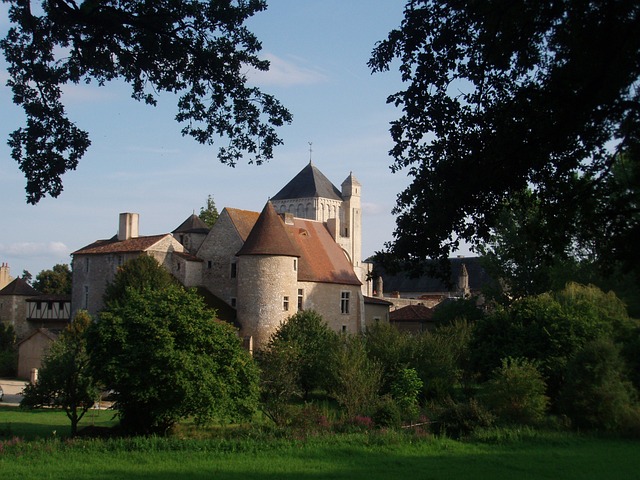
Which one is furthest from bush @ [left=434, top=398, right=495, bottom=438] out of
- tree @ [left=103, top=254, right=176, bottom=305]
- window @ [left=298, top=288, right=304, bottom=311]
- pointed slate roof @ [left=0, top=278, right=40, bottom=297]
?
pointed slate roof @ [left=0, top=278, right=40, bottom=297]

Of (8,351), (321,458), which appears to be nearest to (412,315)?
(8,351)

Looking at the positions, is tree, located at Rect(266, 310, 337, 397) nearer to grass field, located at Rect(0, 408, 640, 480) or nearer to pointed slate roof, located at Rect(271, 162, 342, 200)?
grass field, located at Rect(0, 408, 640, 480)

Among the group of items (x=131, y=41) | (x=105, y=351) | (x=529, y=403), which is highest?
(x=131, y=41)

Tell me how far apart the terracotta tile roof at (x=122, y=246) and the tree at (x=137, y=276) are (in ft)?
11.3

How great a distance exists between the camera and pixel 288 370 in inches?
1309

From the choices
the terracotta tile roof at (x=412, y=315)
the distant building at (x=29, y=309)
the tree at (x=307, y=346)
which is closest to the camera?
the tree at (x=307, y=346)

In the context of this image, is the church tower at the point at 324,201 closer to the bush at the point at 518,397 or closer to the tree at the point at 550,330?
the tree at the point at 550,330

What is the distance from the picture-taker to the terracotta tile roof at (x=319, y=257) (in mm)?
48156

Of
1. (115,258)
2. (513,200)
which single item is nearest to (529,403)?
(513,200)

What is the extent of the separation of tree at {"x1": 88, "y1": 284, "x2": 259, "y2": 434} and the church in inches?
672

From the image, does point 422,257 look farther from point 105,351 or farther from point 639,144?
point 105,351

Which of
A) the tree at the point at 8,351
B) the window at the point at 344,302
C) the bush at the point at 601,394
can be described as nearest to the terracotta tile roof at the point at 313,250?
the window at the point at 344,302

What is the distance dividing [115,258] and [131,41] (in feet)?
119

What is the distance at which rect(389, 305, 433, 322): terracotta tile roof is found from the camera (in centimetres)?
5702
